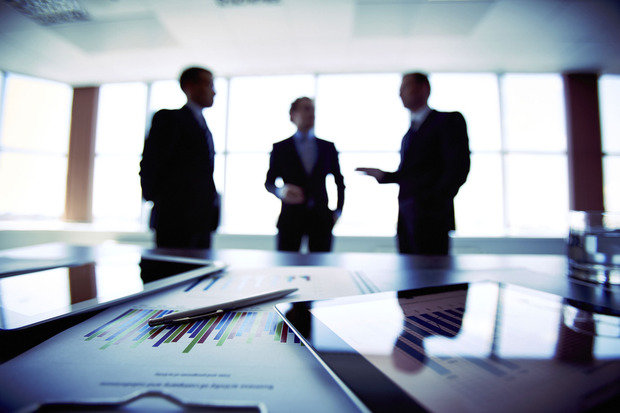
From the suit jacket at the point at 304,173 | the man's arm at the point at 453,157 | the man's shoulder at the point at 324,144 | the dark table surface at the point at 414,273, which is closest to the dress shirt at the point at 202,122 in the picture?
the suit jacket at the point at 304,173

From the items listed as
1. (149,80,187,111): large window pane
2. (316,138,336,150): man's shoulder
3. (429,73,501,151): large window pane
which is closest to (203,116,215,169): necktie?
(316,138,336,150): man's shoulder

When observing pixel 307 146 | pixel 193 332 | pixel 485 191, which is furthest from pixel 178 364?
pixel 485 191

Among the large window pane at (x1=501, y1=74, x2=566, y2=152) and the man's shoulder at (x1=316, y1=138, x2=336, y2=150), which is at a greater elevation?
the large window pane at (x1=501, y1=74, x2=566, y2=152)

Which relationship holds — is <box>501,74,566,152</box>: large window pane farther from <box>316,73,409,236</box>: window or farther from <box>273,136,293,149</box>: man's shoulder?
<box>273,136,293,149</box>: man's shoulder

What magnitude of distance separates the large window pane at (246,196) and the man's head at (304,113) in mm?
2125

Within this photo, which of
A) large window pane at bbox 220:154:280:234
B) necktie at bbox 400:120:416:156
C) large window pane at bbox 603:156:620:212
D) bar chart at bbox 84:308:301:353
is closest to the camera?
bar chart at bbox 84:308:301:353

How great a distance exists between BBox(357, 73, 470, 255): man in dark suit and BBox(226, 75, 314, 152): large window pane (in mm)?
2745

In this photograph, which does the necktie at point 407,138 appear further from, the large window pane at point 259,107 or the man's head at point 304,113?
the large window pane at point 259,107

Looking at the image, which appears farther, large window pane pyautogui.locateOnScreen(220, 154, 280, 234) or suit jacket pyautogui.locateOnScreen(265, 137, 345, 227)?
large window pane pyautogui.locateOnScreen(220, 154, 280, 234)

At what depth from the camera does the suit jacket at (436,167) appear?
154cm

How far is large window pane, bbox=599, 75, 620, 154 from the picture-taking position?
3.81 meters

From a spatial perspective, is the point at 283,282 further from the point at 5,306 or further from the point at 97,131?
the point at 97,131

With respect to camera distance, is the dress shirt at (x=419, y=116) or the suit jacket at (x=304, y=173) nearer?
the dress shirt at (x=419, y=116)

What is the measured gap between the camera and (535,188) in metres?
3.88
